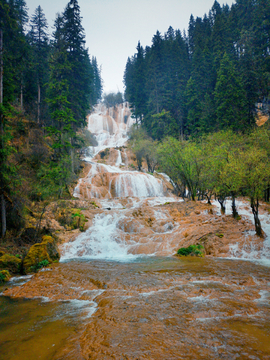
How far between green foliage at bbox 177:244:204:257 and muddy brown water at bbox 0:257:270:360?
2504 millimetres

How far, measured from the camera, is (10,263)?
841 cm

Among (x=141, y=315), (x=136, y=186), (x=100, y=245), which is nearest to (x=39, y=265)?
(x=100, y=245)

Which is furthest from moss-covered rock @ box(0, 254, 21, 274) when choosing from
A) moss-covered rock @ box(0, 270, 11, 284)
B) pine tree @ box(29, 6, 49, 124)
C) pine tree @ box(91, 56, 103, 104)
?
pine tree @ box(91, 56, 103, 104)

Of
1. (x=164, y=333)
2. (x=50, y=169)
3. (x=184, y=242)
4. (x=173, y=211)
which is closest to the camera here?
(x=164, y=333)

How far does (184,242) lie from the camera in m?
11.4

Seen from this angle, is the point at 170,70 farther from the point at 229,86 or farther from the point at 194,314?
the point at 194,314

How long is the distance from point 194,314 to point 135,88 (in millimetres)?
49211

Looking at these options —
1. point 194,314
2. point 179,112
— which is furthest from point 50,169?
point 179,112

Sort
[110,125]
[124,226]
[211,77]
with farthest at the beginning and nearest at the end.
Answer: [110,125] → [211,77] → [124,226]

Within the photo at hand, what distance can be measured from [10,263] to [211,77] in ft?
129

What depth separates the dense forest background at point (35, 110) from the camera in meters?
10.7

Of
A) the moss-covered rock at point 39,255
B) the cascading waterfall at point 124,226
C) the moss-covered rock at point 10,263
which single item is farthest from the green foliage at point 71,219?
the moss-covered rock at point 10,263

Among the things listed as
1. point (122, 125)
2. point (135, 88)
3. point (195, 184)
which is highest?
point (135, 88)

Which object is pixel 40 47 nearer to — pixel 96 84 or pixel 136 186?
pixel 136 186
